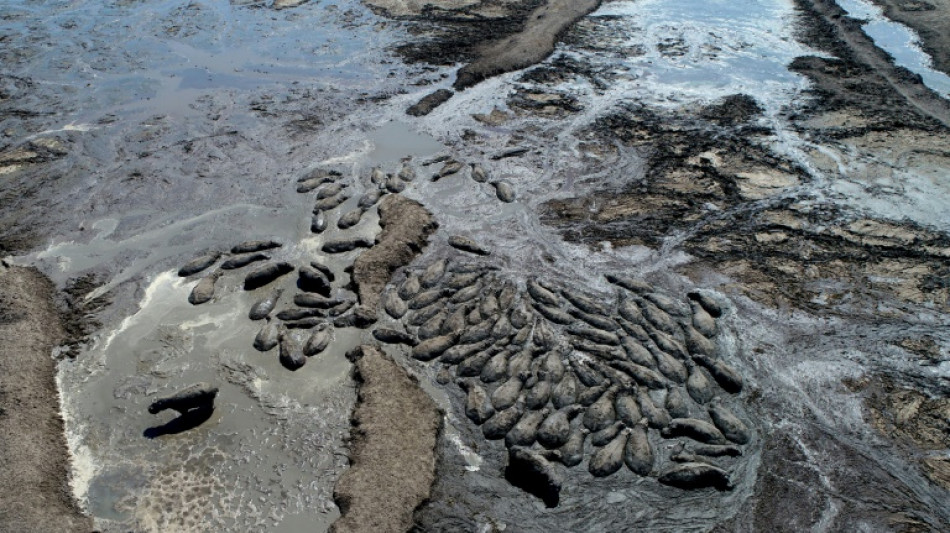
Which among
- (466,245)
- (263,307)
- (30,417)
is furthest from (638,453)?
(30,417)

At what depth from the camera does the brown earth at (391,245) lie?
13758 mm

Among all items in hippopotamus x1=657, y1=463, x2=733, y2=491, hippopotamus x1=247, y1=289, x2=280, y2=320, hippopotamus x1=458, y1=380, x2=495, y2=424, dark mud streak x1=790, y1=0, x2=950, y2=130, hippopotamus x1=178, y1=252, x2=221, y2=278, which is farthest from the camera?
dark mud streak x1=790, y1=0, x2=950, y2=130

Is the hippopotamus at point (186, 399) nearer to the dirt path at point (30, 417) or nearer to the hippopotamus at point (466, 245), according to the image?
the dirt path at point (30, 417)

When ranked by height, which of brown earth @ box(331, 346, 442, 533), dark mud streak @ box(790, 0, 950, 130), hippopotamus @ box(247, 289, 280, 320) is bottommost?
brown earth @ box(331, 346, 442, 533)

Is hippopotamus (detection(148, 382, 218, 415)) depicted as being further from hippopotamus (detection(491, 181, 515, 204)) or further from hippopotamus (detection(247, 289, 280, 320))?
hippopotamus (detection(491, 181, 515, 204))

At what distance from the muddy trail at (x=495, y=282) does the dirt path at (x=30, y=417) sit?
251 millimetres

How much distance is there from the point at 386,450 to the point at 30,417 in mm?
6704

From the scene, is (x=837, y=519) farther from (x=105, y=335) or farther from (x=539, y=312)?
(x=105, y=335)

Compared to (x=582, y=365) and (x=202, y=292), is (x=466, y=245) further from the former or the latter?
(x=202, y=292)

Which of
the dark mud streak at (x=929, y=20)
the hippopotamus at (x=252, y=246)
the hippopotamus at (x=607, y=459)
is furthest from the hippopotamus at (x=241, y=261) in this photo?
the dark mud streak at (x=929, y=20)

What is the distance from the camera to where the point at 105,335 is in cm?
1270

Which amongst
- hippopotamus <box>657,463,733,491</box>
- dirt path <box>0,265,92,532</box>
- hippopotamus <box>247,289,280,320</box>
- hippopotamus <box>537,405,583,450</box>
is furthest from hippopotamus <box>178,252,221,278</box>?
hippopotamus <box>657,463,733,491</box>

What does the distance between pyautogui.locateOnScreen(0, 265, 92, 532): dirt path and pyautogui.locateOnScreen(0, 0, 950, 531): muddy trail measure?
0.82ft

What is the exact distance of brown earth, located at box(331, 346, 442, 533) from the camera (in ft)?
30.6
